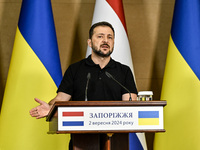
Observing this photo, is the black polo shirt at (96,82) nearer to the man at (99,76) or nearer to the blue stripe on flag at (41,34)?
the man at (99,76)

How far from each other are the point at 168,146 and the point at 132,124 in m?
1.65

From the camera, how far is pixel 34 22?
3.41 meters

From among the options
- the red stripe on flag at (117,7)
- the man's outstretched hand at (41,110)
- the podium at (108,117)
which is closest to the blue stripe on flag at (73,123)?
the podium at (108,117)

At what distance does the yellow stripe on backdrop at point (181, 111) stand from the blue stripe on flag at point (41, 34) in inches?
39.3

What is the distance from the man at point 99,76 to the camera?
235cm

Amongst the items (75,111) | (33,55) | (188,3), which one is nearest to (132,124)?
(75,111)

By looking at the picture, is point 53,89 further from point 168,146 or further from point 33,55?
point 168,146

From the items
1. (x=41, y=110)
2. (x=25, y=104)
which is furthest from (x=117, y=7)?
(x=41, y=110)

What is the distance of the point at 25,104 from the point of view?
3.24 metres

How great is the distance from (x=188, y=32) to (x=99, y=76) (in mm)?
1350

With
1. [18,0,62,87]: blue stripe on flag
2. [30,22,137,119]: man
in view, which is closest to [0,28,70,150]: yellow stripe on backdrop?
[18,0,62,87]: blue stripe on flag

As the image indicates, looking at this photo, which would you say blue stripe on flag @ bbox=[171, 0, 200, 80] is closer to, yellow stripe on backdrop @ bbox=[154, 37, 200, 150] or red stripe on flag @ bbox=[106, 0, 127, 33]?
yellow stripe on backdrop @ bbox=[154, 37, 200, 150]

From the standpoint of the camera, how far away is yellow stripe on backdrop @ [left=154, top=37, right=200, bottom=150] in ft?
10.6

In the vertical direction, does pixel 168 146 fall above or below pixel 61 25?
below
